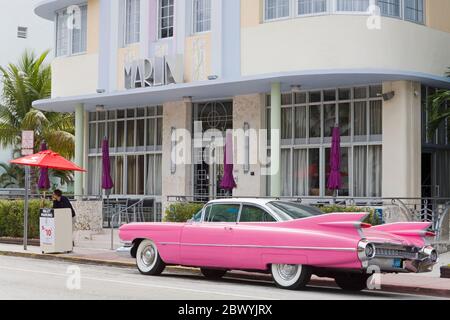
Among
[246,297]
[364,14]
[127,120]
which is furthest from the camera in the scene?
[127,120]

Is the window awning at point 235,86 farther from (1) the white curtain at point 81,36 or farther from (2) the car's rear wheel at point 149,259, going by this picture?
(2) the car's rear wheel at point 149,259

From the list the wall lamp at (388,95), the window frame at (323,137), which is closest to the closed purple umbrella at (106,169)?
the window frame at (323,137)

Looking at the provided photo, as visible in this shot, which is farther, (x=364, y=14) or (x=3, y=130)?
(x=3, y=130)

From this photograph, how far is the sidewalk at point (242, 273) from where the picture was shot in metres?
12.9

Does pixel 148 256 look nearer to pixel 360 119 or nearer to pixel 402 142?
pixel 402 142

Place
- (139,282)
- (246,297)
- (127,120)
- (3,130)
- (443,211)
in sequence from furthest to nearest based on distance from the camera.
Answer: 1. (3,130)
2. (127,120)
3. (443,211)
4. (139,282)
5. (246,297)

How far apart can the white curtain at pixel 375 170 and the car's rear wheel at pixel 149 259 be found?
834 cm

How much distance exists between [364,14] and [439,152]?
4.96 m

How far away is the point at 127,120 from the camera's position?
26797 mm

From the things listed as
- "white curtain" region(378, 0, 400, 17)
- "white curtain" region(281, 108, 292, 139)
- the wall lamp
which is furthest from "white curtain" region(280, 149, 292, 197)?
"white curtain" region(378, 0, 400, 17)

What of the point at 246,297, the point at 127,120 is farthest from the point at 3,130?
the point at 246,297

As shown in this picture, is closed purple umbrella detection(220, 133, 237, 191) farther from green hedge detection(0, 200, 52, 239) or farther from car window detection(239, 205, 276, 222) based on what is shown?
car window detection(239, 205, 276, 222)
